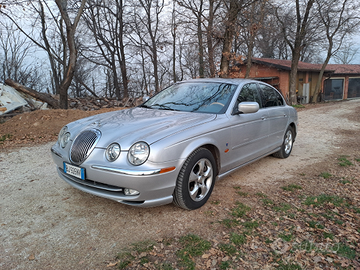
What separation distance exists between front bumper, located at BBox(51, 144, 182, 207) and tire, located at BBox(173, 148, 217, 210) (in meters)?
0.11

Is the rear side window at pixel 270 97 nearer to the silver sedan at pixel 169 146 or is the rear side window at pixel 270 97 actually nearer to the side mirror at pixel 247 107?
the silver sedan at pixel 169 146

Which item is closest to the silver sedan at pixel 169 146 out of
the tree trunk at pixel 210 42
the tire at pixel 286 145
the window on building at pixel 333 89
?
the tire at pixel 286 145

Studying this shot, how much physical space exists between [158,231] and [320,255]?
158 cm

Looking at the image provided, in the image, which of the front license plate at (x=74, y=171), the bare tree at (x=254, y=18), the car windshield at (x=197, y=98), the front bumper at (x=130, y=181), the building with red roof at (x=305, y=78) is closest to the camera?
the front bumper at (x=130, y=181)

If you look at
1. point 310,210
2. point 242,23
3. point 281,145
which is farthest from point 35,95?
point 310,210

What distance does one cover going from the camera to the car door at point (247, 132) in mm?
3867

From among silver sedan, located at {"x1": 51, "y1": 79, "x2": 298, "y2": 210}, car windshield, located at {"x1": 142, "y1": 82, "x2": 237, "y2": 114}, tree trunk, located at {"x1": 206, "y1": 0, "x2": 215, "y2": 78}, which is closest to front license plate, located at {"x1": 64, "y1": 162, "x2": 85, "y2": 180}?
silver sedan, located at {"x1": 51, "y1": 79, "x2": 298, "y2": 210}

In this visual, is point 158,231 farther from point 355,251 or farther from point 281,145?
point 281,145

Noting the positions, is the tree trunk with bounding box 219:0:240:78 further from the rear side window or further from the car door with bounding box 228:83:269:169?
the car door with bounding box 228:83:269:169

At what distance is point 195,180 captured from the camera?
10.6 ft

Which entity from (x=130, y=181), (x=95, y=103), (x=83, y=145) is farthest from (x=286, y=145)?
(x=95, y=103)

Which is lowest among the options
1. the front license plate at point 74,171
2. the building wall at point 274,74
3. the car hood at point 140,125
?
the front license plate at point 74,171

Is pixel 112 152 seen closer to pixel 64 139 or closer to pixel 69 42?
pixel 64 139

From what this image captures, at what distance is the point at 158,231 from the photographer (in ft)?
9.44
